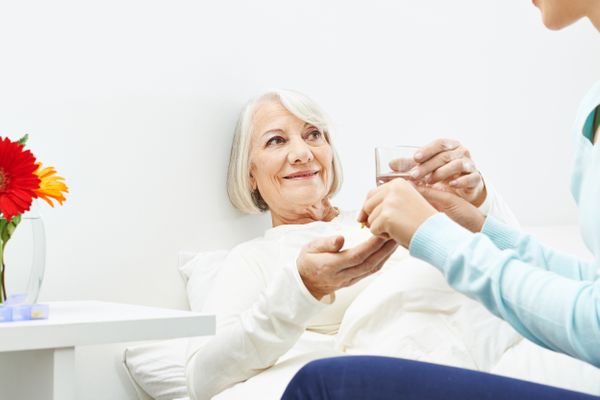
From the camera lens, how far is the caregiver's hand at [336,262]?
137 centimetres

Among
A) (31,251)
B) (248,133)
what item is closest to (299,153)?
(248,133)

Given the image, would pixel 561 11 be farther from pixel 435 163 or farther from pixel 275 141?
pixel 275 141

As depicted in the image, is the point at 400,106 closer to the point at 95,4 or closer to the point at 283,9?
the point at 283,9

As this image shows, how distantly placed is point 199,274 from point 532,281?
1171mm

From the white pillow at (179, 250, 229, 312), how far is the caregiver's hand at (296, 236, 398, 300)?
20.3 inches

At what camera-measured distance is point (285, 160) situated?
2072 mm

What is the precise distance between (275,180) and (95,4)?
24.6 inches

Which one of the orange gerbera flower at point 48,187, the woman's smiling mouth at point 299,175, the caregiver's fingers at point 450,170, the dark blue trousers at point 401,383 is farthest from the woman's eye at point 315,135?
the dark blue trousers at point 401,383

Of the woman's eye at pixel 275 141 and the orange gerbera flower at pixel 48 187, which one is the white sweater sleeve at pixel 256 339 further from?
the woman's eye at pixel 275 141

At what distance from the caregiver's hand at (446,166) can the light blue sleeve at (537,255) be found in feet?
0.48

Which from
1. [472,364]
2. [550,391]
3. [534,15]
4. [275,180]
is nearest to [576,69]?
[534,15]

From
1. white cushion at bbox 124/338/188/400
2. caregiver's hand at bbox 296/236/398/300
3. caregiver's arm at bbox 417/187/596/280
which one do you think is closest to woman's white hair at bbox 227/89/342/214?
white cushion at bbox 124/338/188/400

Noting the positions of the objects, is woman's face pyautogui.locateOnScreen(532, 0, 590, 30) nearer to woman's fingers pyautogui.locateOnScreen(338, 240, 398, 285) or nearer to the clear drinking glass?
the clear drinking glass

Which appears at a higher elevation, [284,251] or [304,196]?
[304,196]
